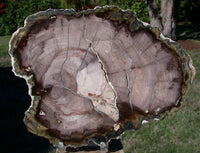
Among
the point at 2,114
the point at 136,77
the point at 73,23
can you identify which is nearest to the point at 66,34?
the point at 73,23

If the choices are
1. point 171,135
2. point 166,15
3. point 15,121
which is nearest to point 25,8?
point 166,15

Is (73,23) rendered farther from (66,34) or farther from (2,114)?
(2,114)

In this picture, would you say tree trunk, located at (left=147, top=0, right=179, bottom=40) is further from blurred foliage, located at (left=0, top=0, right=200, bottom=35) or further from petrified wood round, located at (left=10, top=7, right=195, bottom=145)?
petrified wood round, located at (left=10, top=7, right=195, bottom=145)

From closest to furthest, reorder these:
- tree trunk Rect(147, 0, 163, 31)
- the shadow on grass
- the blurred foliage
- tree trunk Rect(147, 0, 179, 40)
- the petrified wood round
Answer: the petrified wood round, the shadow on grass, tree trunk Rect(147, 0, 179, 40), tree trunk Rect(147, 0, 163, 31), the blurred foliage

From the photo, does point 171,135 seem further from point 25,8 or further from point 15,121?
point 25,8

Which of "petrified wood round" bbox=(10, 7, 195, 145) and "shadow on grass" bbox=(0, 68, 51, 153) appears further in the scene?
"shadow on grass" bbox=(0, 68, 51, 153)

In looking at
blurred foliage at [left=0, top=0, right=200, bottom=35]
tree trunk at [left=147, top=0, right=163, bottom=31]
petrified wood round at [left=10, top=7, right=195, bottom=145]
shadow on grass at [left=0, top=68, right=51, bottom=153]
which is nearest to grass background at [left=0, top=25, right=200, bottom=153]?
shadow on grass at [left=0, top=68, right=51, bottom=153]

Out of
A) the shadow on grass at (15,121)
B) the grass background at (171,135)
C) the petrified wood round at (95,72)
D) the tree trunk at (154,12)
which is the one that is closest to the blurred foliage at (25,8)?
the tree trunk at (154,12)
